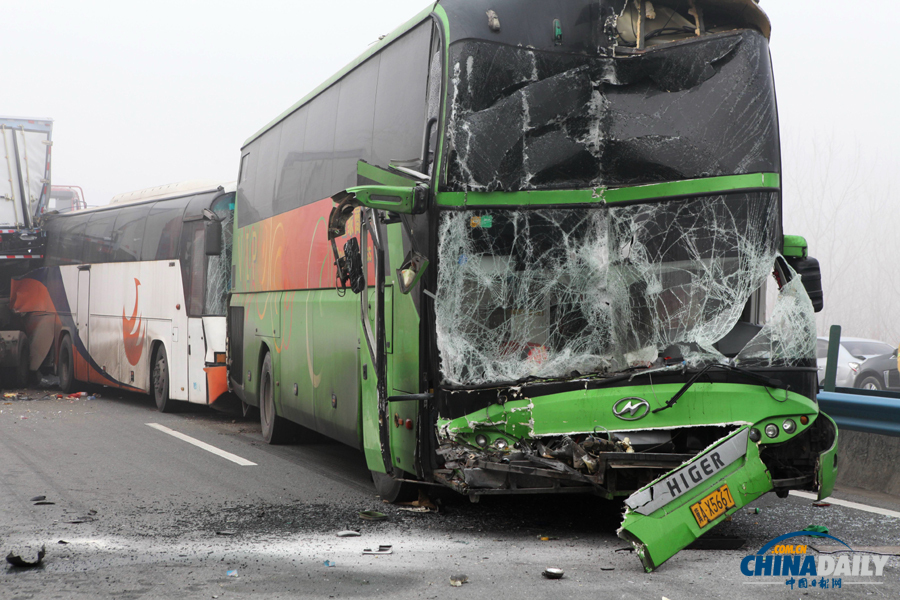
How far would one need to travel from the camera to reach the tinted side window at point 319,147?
9.77 m

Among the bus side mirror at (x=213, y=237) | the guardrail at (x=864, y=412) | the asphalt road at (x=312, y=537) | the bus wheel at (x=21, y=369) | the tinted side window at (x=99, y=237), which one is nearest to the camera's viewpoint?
the asphalt road at (x=312, y=537)

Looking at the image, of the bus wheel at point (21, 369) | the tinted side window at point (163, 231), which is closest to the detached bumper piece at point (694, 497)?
the tinted side window at point (163, 231)

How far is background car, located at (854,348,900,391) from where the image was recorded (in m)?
21.2

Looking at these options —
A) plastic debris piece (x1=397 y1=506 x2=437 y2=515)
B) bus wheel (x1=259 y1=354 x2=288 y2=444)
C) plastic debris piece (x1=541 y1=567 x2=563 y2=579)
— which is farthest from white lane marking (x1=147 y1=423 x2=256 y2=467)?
plastic debris piece (x1=541 y1=567 x2=563 y2=579)

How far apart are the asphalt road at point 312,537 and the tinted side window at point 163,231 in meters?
5.78

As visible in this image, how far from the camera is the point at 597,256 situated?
21.8ft

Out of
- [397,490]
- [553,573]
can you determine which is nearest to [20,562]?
[397,490]

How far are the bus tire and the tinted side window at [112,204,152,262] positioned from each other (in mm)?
3509

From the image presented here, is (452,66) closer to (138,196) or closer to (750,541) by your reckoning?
(750,541)

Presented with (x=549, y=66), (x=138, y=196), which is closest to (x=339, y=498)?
(x=549, y=66)

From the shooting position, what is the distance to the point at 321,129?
10.1 metres

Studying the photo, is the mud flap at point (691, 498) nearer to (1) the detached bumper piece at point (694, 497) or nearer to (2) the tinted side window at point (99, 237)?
(1) the detached bumper piece at point (694, 497)

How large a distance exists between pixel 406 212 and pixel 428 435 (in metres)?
1.54

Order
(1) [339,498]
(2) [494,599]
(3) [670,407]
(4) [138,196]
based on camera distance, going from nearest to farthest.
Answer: (2) [494,599] → (3) [670,407] → (1) [339,498] → (4) [138,196]
